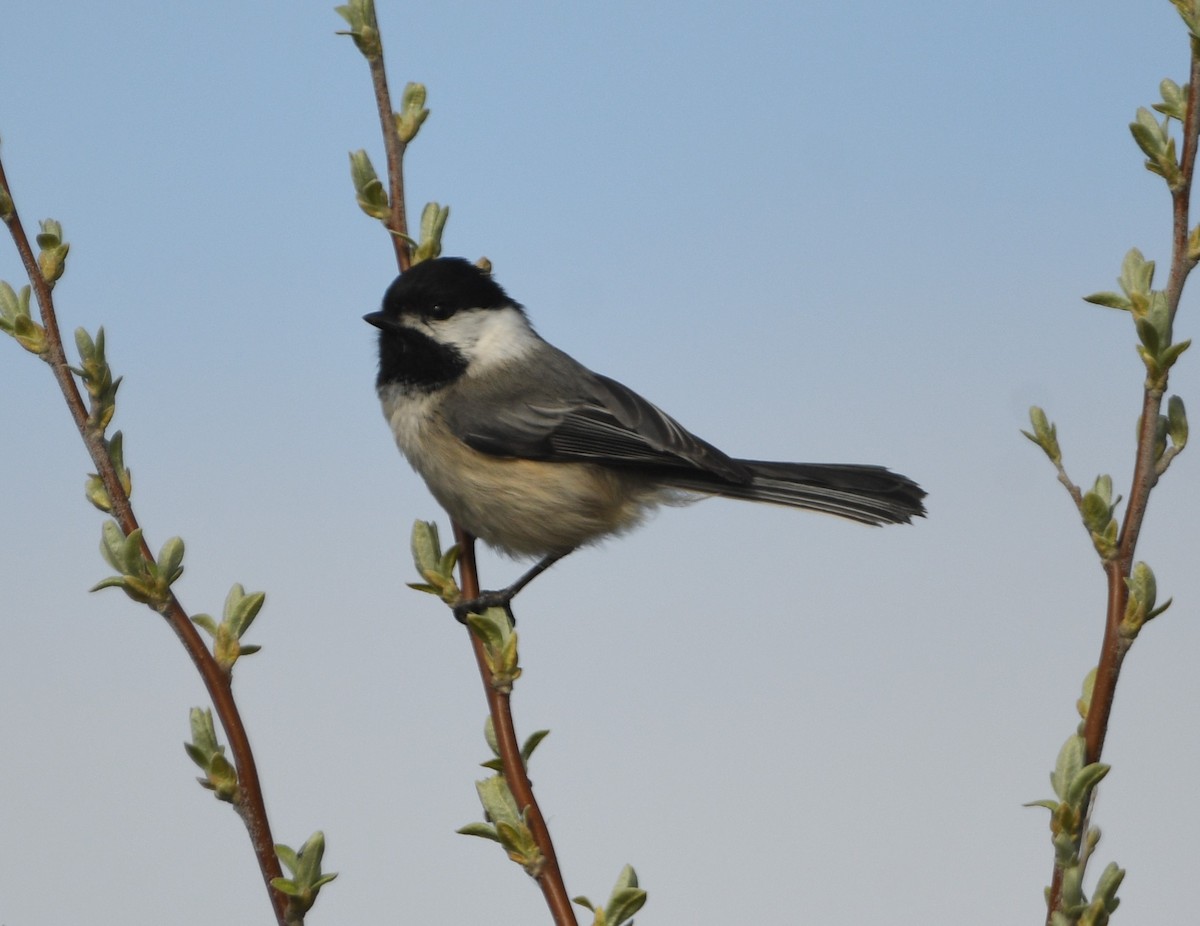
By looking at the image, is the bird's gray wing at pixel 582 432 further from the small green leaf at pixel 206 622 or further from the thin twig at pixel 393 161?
the small green leaf at pixel 206 622

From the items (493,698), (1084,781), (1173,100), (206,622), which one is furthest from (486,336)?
(1084,781)

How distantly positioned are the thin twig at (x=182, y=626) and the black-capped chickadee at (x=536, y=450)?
1532 millimetres

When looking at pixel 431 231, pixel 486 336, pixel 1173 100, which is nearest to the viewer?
pixel 1173 100

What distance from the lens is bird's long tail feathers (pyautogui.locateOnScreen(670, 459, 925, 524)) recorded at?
3.17 m

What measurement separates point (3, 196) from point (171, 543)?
20.2 inches

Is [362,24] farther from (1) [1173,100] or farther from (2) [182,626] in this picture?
(1) [1173,100]

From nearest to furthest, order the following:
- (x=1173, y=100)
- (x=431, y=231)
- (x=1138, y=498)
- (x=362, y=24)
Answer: (x=1138, y=498) < (x=1173, y=100) < (x=362, y=24) < (x=431, y=231)

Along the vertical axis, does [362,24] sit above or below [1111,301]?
above

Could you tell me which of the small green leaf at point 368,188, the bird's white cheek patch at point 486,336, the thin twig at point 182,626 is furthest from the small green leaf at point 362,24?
the bird's white cheek patch at point 486,336

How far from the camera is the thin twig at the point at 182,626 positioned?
139cm

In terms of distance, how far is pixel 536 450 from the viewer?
3.22m

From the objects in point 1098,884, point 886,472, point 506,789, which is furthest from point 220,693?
point 886,472

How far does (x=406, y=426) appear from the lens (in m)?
3.28

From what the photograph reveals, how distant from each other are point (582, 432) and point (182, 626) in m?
1.83
